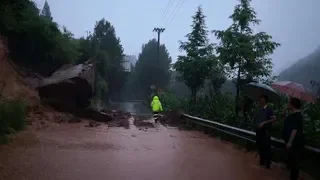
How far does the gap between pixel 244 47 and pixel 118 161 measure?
9822 millimetres

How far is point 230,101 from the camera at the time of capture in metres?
18.1

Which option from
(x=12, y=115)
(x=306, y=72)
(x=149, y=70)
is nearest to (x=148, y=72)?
(x=149, y=70)

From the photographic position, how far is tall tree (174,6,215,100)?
26.9 metres

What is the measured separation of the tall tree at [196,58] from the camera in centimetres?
2688

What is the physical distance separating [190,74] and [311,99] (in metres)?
15.2

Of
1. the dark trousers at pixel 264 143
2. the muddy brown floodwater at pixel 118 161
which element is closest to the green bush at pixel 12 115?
the muddy brown floodwater at pixel 118 161

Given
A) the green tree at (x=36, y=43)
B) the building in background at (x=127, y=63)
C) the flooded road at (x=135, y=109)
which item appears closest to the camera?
the green tree at (x=36, y=43)

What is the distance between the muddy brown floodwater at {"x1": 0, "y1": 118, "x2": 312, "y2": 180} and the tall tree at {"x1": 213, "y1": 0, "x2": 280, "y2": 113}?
18.8ft

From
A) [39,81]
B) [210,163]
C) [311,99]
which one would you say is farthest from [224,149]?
[39,81]

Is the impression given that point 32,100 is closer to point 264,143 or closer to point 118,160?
point 118,160

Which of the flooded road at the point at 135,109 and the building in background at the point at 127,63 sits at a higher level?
the building in background at the point at 127,63

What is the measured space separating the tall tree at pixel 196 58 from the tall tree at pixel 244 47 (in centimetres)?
905

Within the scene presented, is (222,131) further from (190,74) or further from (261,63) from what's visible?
(190,74)

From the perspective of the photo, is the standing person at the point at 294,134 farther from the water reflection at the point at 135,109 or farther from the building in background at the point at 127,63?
the building in background at the point at 127,63
